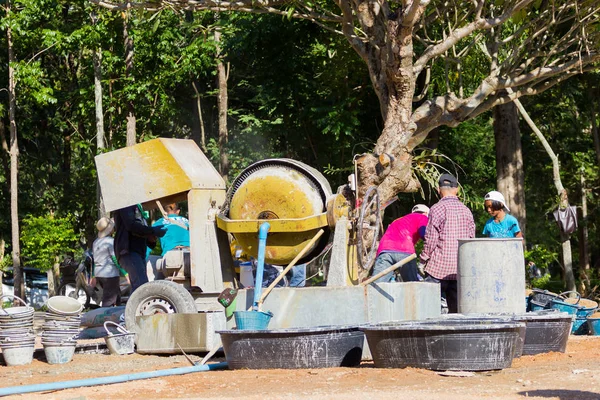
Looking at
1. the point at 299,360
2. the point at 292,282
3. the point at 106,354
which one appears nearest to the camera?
the point at 299,360

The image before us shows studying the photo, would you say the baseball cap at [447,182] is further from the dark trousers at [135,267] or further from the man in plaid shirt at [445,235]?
the dark trousers at [135,267]

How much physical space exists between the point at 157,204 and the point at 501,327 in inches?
191

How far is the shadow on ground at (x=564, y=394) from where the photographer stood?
7.11 metres

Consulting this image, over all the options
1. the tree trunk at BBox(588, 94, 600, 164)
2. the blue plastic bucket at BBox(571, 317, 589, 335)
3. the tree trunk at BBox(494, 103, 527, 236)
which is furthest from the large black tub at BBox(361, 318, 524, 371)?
the tree trunk at BBox(588, 94, 600, 164)

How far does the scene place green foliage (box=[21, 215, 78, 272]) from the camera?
25.9 metres

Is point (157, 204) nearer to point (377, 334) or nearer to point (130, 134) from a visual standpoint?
point (377, 334)

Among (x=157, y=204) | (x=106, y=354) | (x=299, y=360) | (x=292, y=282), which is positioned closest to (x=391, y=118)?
(x=292, y=282)

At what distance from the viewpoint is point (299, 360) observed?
9.31 meters

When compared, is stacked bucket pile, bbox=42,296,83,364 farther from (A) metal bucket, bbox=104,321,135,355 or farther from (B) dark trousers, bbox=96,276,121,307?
(B) dark trousers, bbox=96,276,121,307

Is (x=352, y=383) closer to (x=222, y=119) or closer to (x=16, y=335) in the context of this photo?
(x=16, y=335)

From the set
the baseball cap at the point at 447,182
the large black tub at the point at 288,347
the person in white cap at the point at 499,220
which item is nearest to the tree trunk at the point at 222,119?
the person in white cap at the point at 499,220

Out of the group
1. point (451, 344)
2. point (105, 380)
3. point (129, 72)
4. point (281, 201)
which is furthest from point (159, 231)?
point (129, 72)

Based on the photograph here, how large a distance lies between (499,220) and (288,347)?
4.02 m

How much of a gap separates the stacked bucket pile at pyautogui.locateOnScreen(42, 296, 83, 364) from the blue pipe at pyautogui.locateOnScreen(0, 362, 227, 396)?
1703 millimetres
